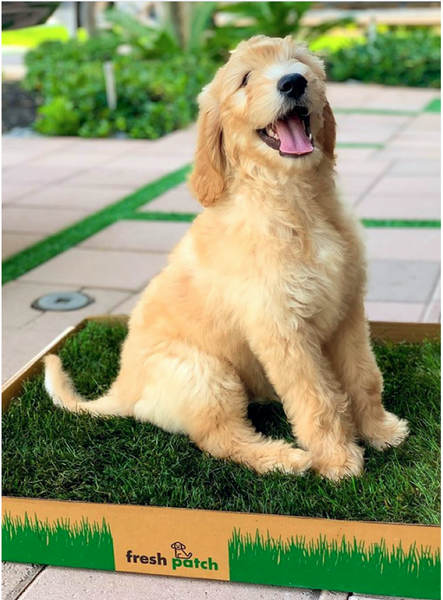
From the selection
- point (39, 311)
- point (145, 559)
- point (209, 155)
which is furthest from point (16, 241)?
point (145, 559)

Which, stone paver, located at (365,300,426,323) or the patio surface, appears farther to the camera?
stone paver, located at (365,300,426,323)

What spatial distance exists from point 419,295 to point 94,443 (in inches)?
93.5

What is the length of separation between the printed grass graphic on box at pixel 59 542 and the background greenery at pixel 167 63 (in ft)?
25.5

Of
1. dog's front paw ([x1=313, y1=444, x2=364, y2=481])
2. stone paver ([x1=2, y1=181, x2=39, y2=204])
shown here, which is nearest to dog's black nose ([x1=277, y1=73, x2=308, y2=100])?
dog's front paw ([x1=313, y1=444, x2=364, y2=481])

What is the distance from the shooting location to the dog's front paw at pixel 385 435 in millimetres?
3068

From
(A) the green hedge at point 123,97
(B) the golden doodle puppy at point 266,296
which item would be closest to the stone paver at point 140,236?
(B) the golden doodle puppy at point 266,296

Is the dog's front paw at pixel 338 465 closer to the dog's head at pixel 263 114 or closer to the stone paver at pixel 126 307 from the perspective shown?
the dog's head at pixel 263 114

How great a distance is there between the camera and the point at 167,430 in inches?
123

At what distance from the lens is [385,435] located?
3072mm

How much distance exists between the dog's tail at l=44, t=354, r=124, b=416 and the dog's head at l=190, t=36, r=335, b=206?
1035 mm

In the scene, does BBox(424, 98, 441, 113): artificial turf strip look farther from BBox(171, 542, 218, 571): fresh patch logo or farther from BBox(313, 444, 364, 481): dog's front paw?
BBox(171, 542, 218, 571): fresh patch logo

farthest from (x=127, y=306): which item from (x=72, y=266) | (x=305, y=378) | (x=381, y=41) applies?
(x=381, y=41)

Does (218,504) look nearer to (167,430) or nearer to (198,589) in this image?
(198,589)

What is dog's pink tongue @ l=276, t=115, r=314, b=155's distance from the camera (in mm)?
2555
